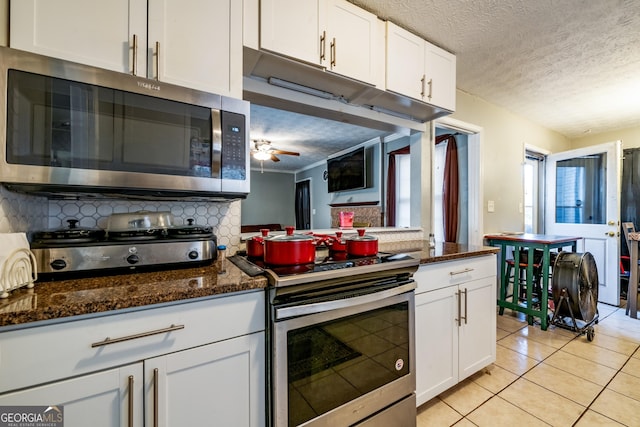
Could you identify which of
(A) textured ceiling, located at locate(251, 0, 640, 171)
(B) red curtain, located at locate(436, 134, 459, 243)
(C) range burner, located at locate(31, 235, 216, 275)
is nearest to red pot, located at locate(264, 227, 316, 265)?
(C) range burner, located at locate(31, 235, 216, 275)

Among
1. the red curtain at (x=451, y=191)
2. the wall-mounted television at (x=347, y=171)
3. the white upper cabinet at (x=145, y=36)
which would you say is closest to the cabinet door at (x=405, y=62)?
the white upper cabinet at (x=145, y=36)

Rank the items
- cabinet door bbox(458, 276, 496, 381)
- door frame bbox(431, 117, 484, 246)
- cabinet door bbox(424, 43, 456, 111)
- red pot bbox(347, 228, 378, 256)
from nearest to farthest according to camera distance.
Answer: red pot bbox(347, 228, 378, 256)
cabinet door bbox(458, 276, 496, 381)
cabinet door bbox(424, 43, 456, 111)
door frame bbox(431, 117, 484, 246)

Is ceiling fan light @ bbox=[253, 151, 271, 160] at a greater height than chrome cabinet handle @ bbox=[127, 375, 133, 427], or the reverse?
ceiling fan light @ bbox=[253, 151, 271, 160]

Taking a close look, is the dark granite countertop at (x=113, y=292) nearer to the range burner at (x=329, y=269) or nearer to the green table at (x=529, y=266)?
the range burner at (x=329, y=269)

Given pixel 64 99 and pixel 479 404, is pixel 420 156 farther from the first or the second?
pixel 64 99

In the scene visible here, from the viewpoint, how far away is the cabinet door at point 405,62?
1711 millimetres

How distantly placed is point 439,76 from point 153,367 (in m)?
2.31

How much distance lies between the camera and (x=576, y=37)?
1967 mm

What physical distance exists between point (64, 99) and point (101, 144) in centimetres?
17

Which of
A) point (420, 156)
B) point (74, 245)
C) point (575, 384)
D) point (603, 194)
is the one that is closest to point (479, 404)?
point (575, 384)

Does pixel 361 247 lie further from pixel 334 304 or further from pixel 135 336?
pixel 135 336

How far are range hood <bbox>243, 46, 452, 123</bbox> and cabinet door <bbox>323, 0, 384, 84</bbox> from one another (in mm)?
52

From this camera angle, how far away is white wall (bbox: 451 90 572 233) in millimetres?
2941

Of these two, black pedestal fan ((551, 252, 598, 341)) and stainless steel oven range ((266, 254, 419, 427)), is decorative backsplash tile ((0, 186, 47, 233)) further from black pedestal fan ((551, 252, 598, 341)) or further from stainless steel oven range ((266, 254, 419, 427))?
black pedestal fan ((551, 252, 598, 341))
